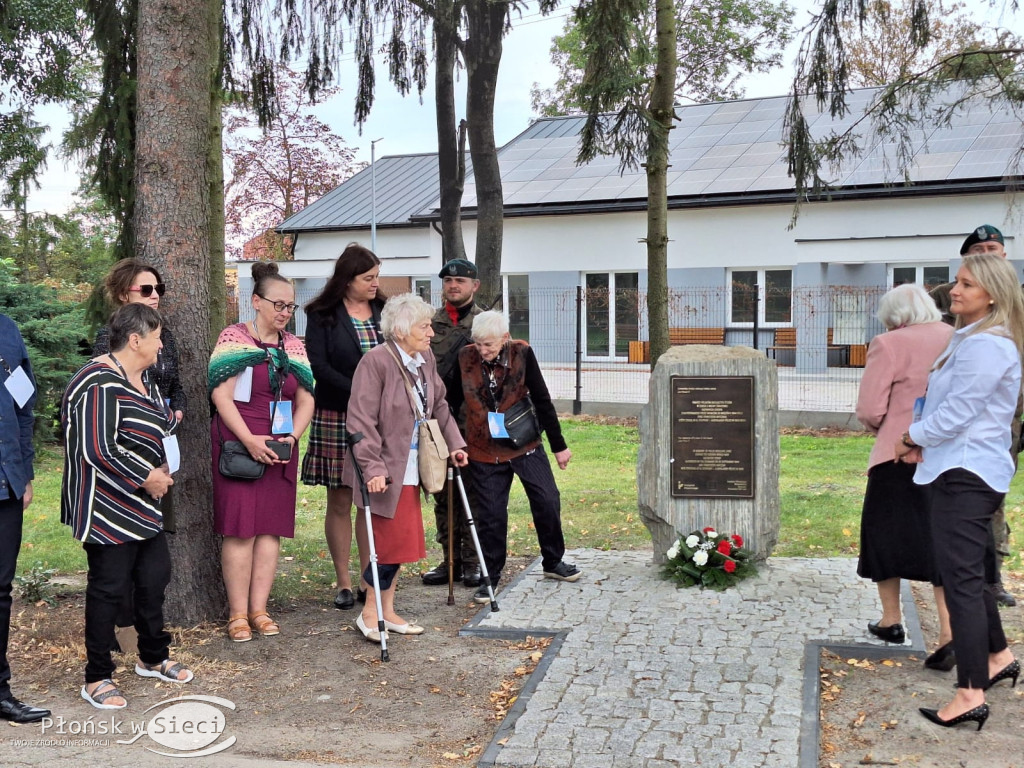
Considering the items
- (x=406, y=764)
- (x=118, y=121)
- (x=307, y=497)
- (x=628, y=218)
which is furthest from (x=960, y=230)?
(x=406, y=764)

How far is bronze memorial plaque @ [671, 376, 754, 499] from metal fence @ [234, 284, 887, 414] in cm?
941

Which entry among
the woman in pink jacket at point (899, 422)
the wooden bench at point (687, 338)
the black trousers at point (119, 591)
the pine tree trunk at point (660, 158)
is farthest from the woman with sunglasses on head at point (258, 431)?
the wooden bench at point (687, 338)

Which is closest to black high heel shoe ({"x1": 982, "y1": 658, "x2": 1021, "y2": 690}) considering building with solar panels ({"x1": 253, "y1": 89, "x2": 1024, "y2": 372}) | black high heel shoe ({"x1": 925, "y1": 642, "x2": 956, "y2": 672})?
black high heel shoe ({"x1": 925, "y1": 642, "x2": 956, "y2": 672})

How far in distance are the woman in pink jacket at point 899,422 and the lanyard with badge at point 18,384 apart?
3.89 metres

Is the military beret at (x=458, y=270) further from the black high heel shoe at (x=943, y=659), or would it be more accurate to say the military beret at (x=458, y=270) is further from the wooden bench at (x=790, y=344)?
the wooden bench at (x=790, y=344)

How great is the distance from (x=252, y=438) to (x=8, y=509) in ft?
4.19

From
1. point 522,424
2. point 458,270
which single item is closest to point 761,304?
point 458,270

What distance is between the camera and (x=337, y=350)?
6.15 meters

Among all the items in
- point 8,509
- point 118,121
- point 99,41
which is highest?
point 99,41

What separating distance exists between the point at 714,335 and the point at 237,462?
16.5 m

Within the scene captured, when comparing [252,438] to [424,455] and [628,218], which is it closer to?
[424,455]

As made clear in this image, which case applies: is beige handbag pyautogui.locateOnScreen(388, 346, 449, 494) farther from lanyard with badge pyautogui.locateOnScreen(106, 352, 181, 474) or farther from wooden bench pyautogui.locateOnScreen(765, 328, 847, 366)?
wooden bench pyautogui.locateOnScreen(765, 328, 847, 366)

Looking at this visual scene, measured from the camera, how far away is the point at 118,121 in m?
7.88

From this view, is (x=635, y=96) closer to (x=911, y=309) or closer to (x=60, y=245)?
(x=911, y=309)
